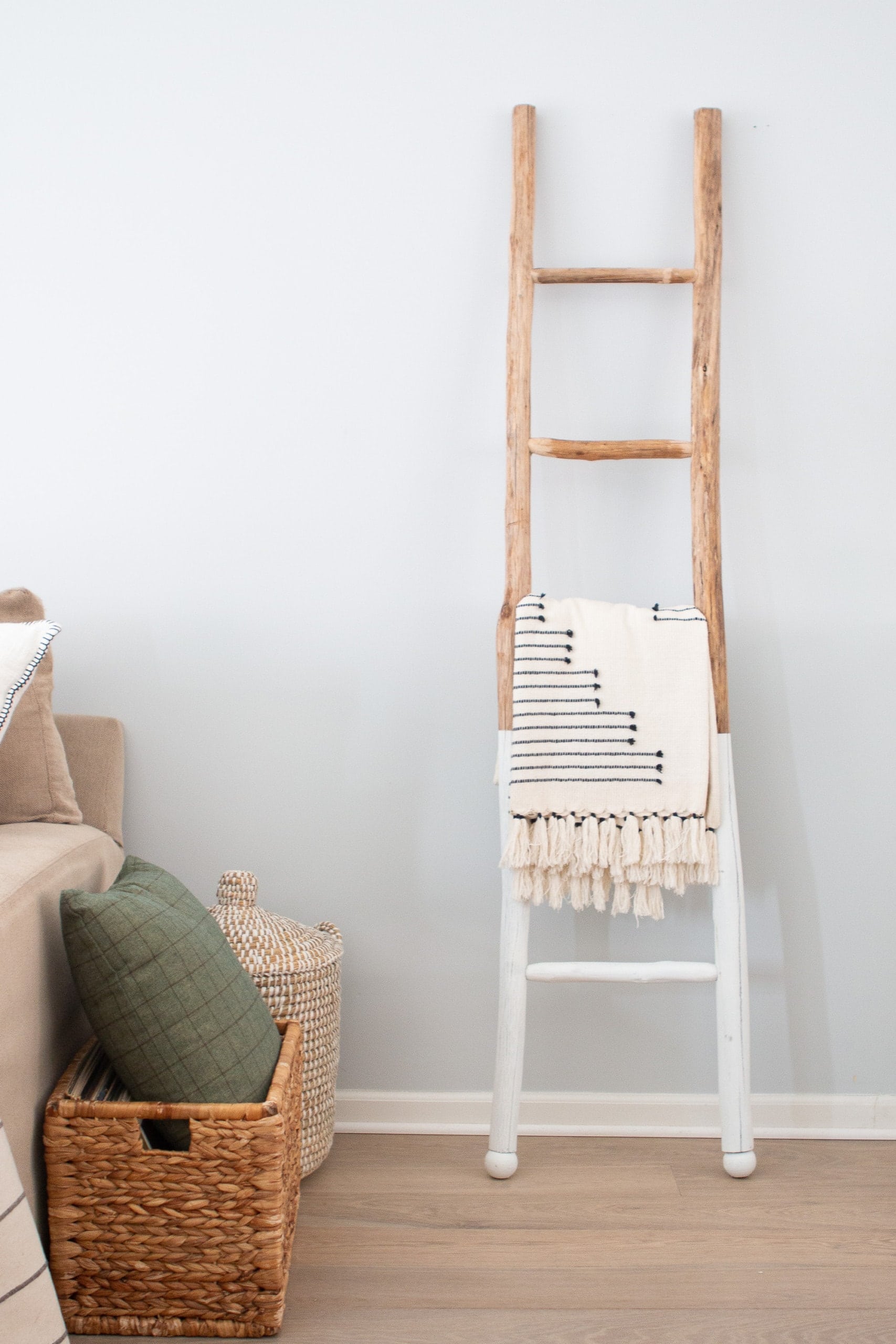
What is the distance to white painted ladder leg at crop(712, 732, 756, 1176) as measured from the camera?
1.54 m

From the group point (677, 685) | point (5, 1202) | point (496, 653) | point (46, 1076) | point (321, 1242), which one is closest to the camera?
point (5, 1202)

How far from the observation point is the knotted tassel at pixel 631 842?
4.98 ft

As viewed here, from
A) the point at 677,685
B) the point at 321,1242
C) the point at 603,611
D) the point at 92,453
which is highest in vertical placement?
the point at 92,453

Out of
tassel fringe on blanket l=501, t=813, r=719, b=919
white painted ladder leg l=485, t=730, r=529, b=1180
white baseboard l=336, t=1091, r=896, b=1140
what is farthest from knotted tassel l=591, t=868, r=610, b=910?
white baseboard l=336, t=1091, r=896, b=1140

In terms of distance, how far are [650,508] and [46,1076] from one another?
119 centimetres

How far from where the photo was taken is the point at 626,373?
1.68 metres

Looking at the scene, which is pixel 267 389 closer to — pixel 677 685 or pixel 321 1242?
pixel 677 685

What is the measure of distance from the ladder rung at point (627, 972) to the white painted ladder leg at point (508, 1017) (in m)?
0.03

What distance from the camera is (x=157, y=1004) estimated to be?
44.6 inches

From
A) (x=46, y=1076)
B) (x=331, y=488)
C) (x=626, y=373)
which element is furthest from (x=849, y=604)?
(x=46, y=1076)

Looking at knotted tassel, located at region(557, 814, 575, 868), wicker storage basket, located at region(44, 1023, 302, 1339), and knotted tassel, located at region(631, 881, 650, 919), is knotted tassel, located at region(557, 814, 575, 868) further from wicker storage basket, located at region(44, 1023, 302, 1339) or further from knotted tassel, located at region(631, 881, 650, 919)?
wicker storage basket, located at region(44, 1023, 302, 1339)

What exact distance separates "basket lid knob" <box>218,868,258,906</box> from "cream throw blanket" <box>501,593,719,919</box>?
0.38 metres

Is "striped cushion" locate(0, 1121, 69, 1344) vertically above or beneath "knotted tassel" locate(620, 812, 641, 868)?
beneath

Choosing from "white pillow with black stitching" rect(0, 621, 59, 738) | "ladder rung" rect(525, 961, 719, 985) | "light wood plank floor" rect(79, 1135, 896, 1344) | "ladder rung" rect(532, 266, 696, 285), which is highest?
"ladder rung" rect(532, 266, 696, 285)
